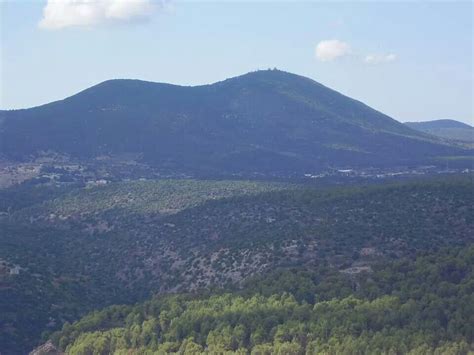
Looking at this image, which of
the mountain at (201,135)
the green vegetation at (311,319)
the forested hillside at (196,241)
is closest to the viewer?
the green vegetation at (311,319)

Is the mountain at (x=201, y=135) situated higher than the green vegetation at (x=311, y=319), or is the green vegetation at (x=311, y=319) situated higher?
the mountain at (x=201, y=135)

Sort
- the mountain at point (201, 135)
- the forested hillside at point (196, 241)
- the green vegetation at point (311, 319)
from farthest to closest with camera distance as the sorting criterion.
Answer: the mountain at point (201, 135) < the forested hillside at point (196, 241) < the green vegetation at point (311, 319)

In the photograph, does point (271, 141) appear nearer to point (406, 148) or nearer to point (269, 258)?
point (406, 148)

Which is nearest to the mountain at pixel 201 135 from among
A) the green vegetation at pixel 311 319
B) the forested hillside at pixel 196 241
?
the forested hillside at pixel 196 241

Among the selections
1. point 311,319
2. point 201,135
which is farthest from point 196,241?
point 201,135

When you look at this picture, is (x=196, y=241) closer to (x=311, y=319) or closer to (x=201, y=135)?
(x=311, y=319)

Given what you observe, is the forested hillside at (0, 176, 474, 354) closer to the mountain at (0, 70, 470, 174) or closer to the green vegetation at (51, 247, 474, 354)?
the green vegetation at (51, 247, 474, 354)

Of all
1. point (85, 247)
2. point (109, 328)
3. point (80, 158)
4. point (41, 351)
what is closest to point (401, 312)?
point (109, 328)

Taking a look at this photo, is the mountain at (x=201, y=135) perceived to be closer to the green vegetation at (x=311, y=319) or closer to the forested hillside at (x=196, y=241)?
the forested hillside at (x=196, y=241)

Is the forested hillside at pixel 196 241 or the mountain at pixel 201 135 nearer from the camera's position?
the forested hillside at pixel 196 241
